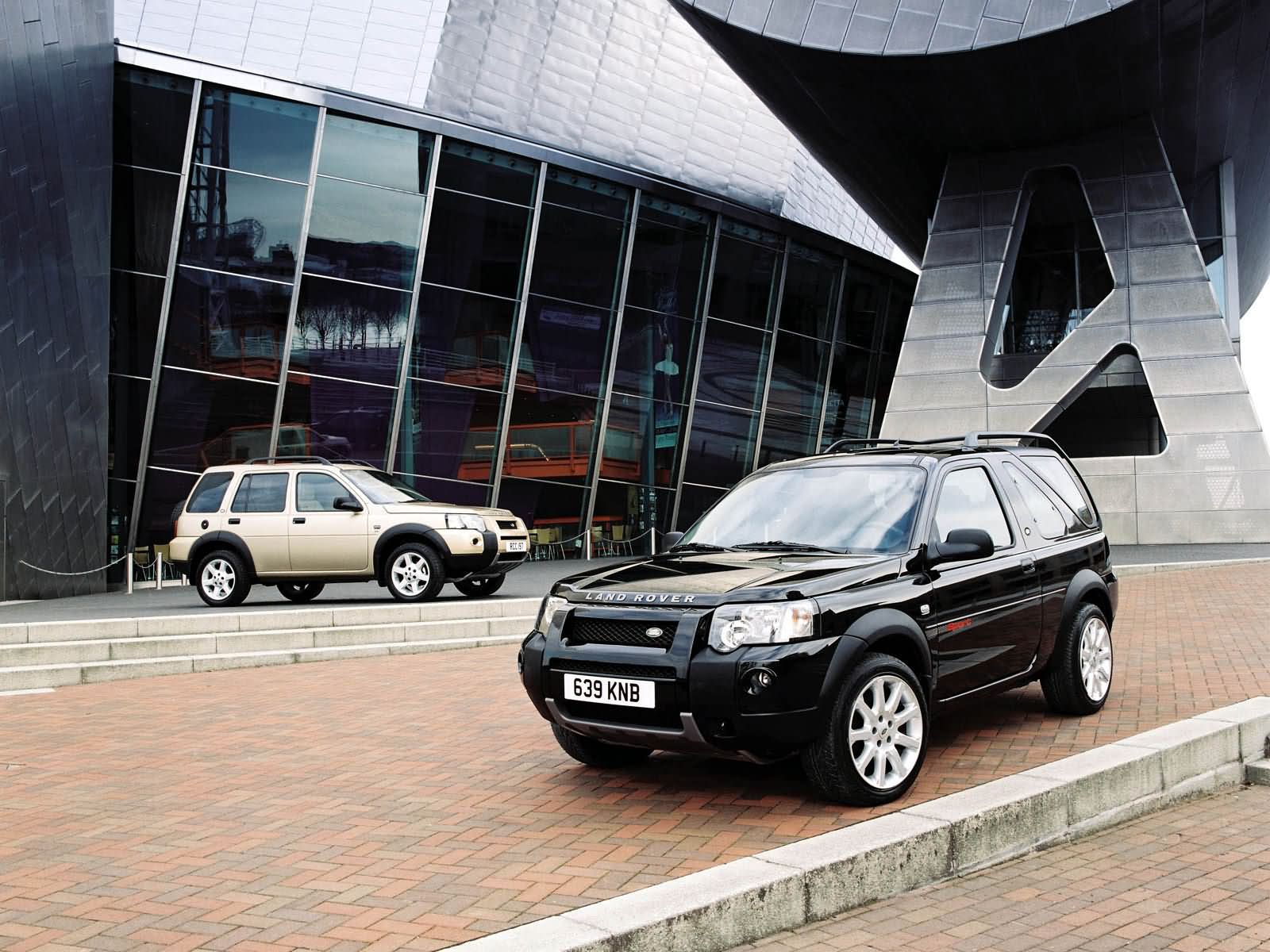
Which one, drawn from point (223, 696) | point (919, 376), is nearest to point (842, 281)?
point (919, 376)

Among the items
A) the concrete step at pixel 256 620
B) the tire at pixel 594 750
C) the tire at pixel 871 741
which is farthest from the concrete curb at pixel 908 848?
the concrete step at pixel 256 620

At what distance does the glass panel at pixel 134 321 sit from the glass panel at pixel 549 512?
734 cm

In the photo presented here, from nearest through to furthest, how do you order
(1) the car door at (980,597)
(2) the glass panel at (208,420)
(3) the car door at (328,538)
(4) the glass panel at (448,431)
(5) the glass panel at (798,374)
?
1. (1) the car door at (980,597)
2. (3) the car door at (328,538)
3. (2) the glass panel at (208,420)
4. (4) the glass panel at (448,431)
5. (5) the glass panel at (798,374)

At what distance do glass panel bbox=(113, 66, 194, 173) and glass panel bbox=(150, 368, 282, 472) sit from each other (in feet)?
12.7

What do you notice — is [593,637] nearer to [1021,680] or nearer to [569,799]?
[569,799]

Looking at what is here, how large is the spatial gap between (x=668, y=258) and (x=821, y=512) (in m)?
20.5

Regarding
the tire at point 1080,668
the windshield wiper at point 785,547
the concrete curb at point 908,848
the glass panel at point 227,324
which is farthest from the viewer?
the glass panel at point 227,324

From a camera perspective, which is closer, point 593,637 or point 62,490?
point 593,637

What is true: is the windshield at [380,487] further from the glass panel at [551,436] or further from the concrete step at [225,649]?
the glass panel at [551,436]

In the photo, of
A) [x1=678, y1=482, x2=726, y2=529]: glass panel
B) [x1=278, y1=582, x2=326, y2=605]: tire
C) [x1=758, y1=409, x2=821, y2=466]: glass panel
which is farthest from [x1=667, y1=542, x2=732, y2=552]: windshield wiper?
[x1=758, y1=409, x2=821, y2=466]: glass panel

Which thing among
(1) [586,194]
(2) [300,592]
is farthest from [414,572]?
(1) [586,194]

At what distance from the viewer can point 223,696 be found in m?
9.47

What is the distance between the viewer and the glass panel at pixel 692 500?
2695 cm

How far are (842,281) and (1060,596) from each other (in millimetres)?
24473
